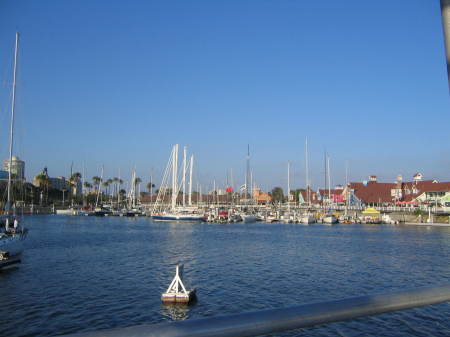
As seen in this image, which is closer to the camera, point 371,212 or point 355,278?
point 355,278

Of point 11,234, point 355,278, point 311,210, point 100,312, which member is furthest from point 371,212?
point 100,312

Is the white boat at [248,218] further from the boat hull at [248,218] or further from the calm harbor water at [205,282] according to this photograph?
the calm harbor water at [205,282]

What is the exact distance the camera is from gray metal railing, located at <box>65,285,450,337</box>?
166 centimetres

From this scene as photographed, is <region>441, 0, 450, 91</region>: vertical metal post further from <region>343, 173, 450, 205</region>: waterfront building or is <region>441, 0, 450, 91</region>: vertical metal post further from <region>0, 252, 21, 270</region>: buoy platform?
<region>343, 173, 450, 205</region>: waterfront building

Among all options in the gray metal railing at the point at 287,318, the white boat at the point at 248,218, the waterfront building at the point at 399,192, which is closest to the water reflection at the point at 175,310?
the gray metal railing at the point at 287,318

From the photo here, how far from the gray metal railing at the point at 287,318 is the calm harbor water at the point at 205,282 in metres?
13.8

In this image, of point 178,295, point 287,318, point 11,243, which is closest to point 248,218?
point 11,243

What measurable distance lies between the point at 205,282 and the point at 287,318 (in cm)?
2280

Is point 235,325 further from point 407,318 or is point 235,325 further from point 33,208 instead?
point 33,208

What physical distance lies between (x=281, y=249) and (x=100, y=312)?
2755 centimetres

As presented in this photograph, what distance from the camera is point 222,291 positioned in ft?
70.3

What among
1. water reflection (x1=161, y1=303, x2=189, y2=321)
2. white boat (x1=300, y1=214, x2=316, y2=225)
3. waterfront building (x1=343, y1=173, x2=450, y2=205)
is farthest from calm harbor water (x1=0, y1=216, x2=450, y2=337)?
waterfront building (x1=343, y1=173, x2=450, y2=205)

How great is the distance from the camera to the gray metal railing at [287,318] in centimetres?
166

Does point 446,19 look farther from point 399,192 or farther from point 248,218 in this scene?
point 399,192
